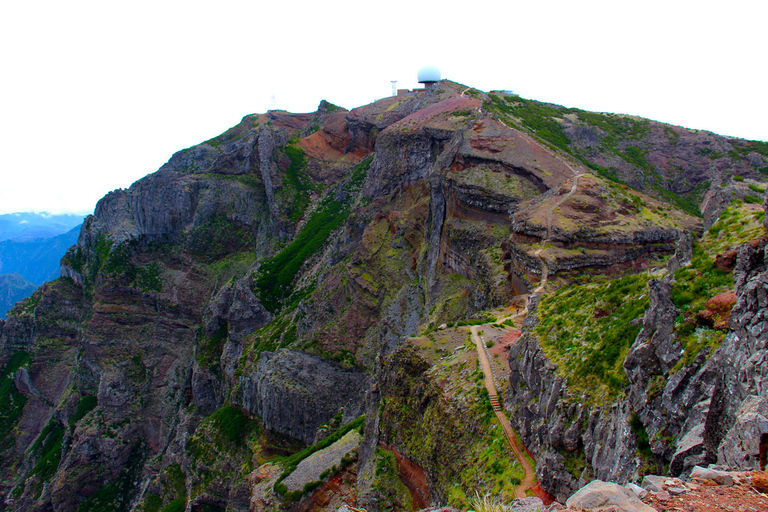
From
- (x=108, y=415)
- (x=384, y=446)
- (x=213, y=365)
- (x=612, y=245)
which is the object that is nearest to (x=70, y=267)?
(x=108, y=415)

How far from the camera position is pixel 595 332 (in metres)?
19.3

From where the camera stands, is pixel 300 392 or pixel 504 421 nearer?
pixel 504 421

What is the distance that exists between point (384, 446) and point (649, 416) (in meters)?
18.8

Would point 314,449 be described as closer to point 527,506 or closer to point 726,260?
point 527,506

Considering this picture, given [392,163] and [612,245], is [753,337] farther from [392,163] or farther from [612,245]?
[392,163]

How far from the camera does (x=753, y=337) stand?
10484 millimetres

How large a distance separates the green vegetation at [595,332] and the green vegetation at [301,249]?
6165cm

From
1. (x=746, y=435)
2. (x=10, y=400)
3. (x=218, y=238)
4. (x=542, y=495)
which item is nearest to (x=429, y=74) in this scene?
(x=218, y=238)

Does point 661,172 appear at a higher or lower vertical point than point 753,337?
higher

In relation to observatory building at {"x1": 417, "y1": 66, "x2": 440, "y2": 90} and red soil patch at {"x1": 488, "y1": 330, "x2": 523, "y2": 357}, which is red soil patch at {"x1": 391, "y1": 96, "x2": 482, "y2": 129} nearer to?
observatory building at {"x1": 417, "y1": 66, "x2": 440, "y2": 90}

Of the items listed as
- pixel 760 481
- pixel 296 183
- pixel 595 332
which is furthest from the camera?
pixel 296 183

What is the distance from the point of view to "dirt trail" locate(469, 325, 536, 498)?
17.5m

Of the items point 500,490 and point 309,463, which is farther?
point 309,463

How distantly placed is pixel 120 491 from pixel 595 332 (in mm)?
83518
